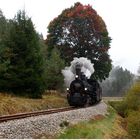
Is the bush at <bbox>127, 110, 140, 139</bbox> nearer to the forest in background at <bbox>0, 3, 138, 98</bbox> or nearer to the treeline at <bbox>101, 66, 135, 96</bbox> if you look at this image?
the forest in background at <bbox>0, 3, 138, 98</bbox>

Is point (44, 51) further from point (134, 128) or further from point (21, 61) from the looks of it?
point (134, 128)

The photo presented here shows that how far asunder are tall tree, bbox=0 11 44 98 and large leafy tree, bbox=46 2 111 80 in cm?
2019

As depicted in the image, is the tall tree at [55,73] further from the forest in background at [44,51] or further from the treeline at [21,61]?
the treeline at [21,61]

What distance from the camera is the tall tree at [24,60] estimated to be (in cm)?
3766

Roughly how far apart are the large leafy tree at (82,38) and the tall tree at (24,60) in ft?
66.2

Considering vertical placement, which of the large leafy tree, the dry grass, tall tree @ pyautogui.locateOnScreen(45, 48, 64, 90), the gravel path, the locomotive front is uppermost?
the large leafy tree

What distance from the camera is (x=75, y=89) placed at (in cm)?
4241

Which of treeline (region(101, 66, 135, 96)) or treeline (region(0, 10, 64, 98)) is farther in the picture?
treeline (region(101, 66, 135, 96))

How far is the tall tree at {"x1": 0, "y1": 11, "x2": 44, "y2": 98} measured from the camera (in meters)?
37.7

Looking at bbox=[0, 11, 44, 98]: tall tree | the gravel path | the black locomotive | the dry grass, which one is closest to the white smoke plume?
the black locomotive

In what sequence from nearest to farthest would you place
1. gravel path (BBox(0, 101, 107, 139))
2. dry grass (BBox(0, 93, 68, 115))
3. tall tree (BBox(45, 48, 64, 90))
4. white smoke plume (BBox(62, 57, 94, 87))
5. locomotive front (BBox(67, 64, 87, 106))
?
gravel path (BBox(0, 101, 107, 139))
dry grass (BBox(0, 93, 68, 115))
locomotive front (BBox(67, 64, 87, 106))
tall tree (BBox(45, 48, 64, 90))
white smoke plume (BBox(62, 57, 94, 87))

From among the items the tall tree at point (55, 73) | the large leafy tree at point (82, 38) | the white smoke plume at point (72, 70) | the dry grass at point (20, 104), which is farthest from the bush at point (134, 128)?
the large leafy tree at point (82, 38)

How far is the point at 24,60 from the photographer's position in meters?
38.5

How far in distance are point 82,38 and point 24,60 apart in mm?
24343
